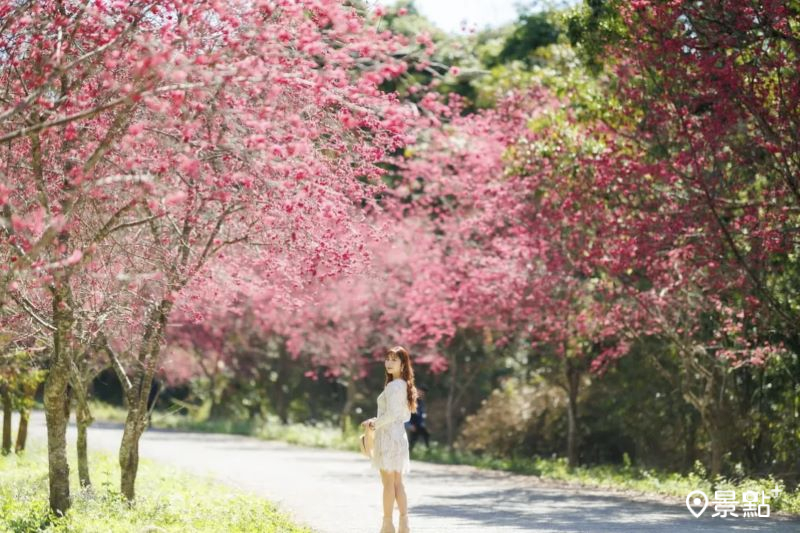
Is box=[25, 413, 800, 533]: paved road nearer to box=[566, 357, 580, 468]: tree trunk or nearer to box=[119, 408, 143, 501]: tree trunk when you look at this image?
box=[566, 357, 580, 468]: tree trunk

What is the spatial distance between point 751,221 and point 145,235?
8110 mm

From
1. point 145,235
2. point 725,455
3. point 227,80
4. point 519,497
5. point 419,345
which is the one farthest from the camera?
point 419,345

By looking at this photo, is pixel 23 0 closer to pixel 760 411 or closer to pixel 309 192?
pixel 309 192

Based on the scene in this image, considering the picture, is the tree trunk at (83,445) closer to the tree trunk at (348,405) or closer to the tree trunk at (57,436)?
the tree trunk at (57,436)

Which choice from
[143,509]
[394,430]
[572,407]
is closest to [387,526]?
[394,430]

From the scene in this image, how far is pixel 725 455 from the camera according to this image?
20.9m

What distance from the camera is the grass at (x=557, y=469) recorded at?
1842cm

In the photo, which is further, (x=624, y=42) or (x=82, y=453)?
(x=624, y=42)

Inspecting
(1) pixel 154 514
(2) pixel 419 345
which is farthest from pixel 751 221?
(2) pixel 419 345

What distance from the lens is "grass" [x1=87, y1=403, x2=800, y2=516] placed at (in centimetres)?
1842

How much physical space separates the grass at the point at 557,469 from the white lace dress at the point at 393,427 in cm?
498

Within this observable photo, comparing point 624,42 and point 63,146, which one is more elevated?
point 624,42

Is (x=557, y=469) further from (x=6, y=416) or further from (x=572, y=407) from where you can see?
(x=6, y=416)

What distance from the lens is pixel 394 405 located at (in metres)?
11.8
